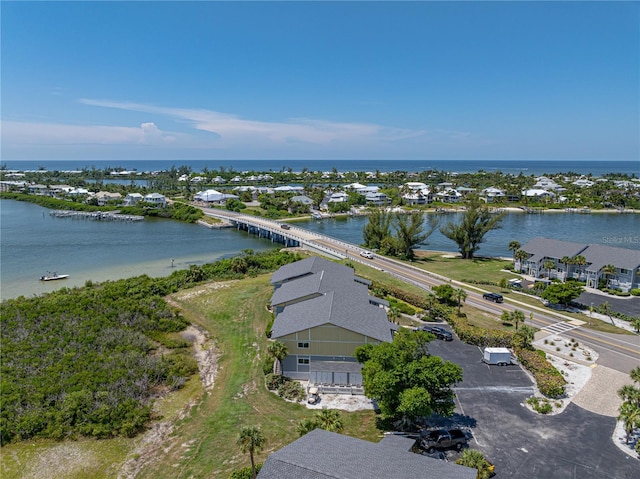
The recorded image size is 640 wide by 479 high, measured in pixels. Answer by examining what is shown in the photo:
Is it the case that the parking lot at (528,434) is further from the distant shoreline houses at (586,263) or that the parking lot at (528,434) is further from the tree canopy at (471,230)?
the tree canopy at (471,230)

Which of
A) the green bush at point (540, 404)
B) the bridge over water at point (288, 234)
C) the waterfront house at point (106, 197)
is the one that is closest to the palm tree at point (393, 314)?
the green bush at point (540, 404)

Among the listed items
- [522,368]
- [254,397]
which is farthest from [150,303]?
[522,368]

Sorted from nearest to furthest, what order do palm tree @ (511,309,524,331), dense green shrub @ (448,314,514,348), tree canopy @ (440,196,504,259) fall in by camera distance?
1. dense green shrub @ (448,314,514,348)
2. palm tree @ (511,309,524,331)
3. tree canopy @ (440,196,504,259)

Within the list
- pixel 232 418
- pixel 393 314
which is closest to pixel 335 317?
pixel 393 314

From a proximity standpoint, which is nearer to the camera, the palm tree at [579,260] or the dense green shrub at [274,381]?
the dense green shrub at [274,381]

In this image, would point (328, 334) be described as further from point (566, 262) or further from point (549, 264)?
point (566, 262)

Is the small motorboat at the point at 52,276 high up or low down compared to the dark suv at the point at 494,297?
down

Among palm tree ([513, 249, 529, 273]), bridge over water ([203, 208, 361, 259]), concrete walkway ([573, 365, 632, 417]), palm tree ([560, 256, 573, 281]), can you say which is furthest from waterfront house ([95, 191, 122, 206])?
concrete walkway ([573, 365, 632, 417])

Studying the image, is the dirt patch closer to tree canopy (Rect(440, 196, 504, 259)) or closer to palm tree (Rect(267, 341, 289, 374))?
palm tree (Rect(267, 341, 289, 374))
